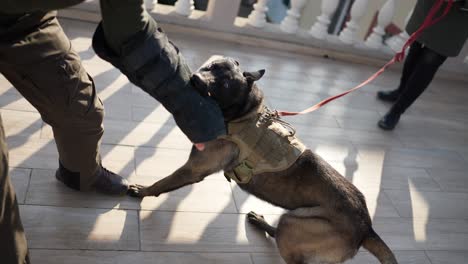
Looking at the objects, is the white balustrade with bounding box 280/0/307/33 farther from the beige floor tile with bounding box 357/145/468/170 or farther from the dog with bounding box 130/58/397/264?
the dog with bounding box 130/58/397/264

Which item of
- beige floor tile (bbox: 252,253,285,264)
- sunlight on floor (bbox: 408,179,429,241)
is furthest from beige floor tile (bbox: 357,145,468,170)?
beige floor tile (bbox: 252,253,285,264)

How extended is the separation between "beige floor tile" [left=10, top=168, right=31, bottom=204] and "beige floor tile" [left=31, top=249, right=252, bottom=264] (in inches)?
14.0

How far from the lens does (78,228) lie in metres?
2.11

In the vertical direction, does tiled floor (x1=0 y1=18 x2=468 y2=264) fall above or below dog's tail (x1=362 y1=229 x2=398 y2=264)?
below

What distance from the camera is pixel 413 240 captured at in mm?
2668

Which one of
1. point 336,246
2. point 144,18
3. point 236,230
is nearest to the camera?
point 144,18

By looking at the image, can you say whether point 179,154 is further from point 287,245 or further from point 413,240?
point 413,240

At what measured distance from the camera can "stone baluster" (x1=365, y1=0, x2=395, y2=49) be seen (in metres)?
4.52

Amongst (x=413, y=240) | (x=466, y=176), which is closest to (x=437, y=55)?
(x=466, y=176)

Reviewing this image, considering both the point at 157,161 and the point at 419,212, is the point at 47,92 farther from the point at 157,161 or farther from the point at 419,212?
the point at 419,212

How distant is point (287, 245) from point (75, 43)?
249 centimetres

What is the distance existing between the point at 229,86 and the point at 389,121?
2160 millimetres

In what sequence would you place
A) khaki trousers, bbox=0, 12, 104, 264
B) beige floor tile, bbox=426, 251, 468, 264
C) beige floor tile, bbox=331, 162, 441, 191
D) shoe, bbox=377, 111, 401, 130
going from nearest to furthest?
khaki trousers, bbox=0, 12, 104, 264
beige floor tile, bbox=426, 251, 468, 264
beige floor tile, bbox=331, 162, 441, 191
shoe, bbox=377, 111, 401, 130

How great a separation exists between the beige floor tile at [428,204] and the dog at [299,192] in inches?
39.0
